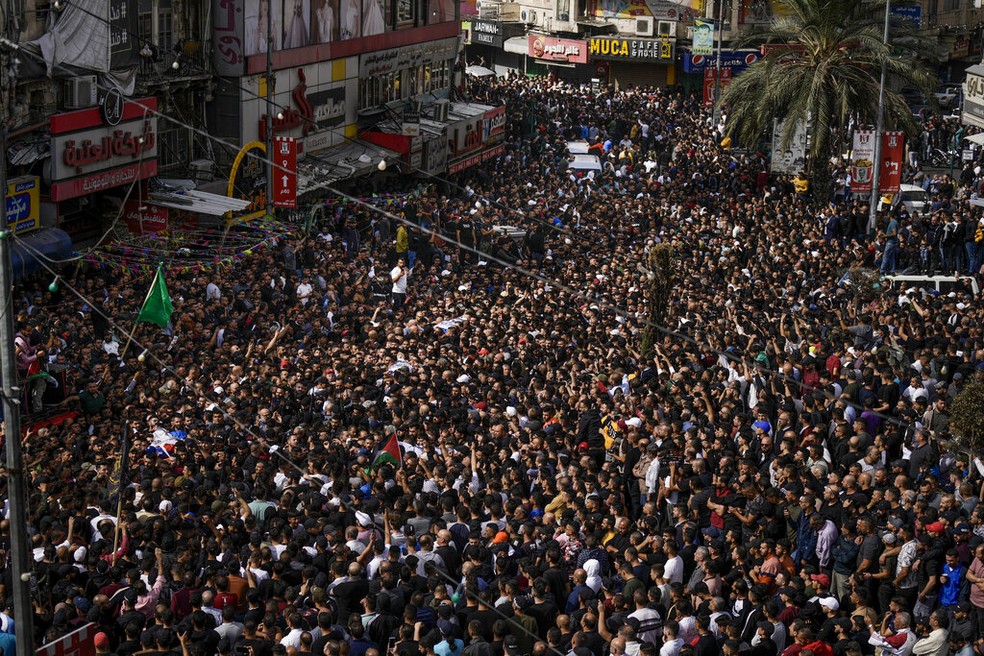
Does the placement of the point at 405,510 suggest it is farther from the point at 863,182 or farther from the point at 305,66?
the point at 305,66

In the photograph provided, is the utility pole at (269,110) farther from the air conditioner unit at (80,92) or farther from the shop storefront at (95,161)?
the air conditioner unit at (80,92)

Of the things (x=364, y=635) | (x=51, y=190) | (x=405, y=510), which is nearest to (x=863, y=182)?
(x=51, y=190)

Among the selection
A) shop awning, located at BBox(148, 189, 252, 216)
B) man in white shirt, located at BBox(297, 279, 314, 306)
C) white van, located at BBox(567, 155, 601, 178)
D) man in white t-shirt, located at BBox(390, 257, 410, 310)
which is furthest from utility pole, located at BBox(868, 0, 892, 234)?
shop awning, located at BBox(148, 189, 252, 216)

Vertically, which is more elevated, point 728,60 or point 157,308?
point 728,60

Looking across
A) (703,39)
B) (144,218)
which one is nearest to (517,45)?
(703,39)

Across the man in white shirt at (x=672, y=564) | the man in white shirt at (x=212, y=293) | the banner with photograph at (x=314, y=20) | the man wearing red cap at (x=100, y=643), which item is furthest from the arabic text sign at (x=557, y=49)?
the man wearing red cap at (x=100, y=643)

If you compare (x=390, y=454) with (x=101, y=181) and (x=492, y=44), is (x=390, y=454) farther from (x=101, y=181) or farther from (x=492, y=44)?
(x=492, y=44)
